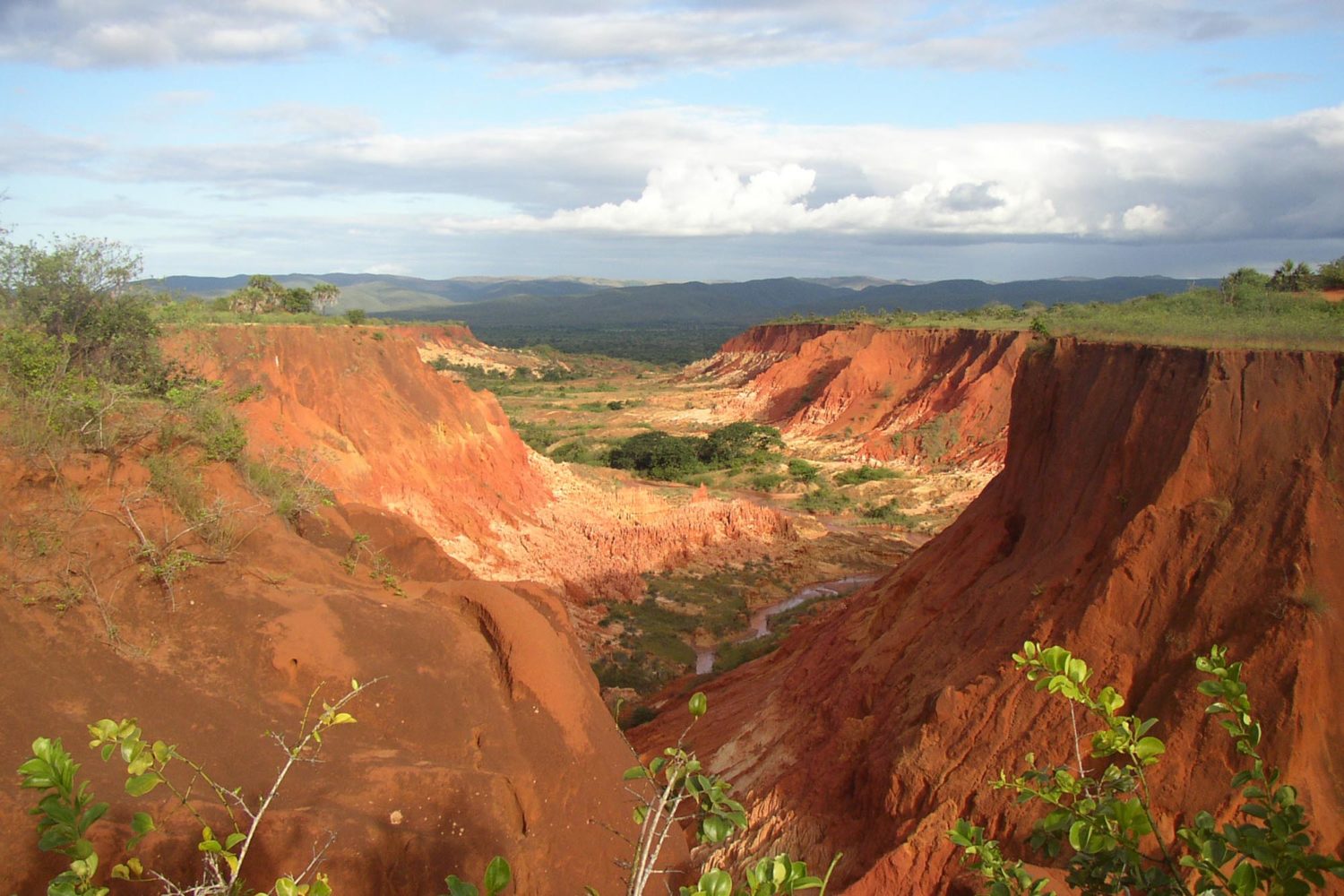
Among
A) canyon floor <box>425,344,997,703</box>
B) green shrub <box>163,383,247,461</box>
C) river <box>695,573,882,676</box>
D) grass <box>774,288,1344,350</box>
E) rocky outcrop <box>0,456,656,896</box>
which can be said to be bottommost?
river <box>695,573,882,676</box>

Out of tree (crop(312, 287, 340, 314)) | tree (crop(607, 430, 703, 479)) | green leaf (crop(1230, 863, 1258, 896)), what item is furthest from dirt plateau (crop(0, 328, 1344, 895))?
tree (crop(312, 287, 340, 314))

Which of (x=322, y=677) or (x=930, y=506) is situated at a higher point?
(x=322, y=677)

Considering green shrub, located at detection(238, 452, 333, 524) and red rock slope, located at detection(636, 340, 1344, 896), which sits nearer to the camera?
red rock slope, located at detection(636, 340, 1344, 896)

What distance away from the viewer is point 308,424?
21.7 metres

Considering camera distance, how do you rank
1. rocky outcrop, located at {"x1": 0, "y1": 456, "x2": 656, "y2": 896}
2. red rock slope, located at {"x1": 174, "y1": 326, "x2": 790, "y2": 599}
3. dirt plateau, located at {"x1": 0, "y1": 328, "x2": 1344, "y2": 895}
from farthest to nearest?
red rock slope, located at {"x1": 174, "y1": 326, "x2": 790, "y2": 599}
dirt plateau, located at {"x1": 0, "y1": 328, "x2": 1344, "y2": 895}
rocky outcrop, located at {"x1": 0, "y1": 456, "x2": 656, "y2": 896}

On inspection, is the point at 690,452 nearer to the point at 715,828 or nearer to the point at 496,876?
the point at 715,828

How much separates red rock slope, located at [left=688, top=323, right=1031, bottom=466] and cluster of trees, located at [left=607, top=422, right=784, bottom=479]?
451cm

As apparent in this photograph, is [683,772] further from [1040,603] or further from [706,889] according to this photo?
[1040,603]

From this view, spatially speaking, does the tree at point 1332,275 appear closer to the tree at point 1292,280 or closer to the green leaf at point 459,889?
the tree at point 1292,280

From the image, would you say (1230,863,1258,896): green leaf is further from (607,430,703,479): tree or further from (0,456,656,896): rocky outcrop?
(607,430,703,479): tree

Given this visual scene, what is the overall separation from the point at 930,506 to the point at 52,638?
2981 cm

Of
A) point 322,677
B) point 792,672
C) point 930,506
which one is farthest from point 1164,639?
point 930,506

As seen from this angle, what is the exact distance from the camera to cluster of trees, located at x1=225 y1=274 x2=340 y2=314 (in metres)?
37.6

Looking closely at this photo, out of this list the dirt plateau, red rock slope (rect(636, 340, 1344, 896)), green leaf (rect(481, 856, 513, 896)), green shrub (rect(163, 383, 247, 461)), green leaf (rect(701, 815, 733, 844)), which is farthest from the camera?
green shrub (rect(163, 383, 247, 461))
